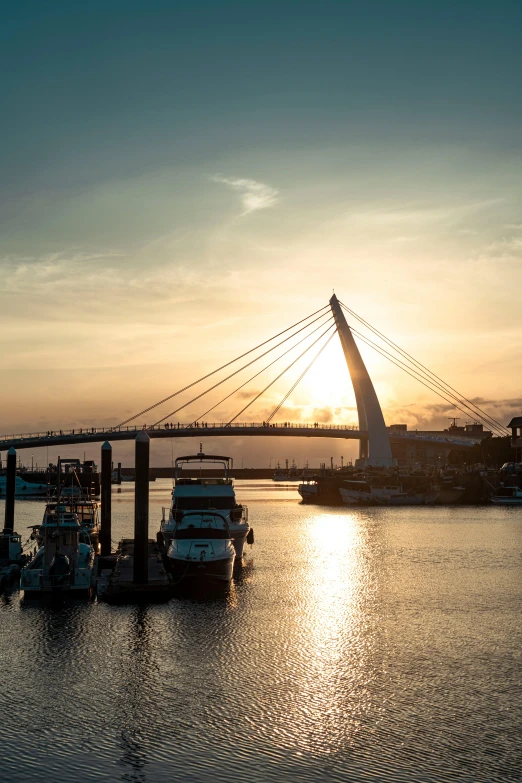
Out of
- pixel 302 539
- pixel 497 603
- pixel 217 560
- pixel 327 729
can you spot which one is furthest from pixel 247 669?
pixel 302 539

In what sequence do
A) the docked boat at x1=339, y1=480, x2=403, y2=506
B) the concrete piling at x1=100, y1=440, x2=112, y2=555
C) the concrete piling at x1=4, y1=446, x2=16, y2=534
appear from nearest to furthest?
the concrete piling at x1=100, y1=440, x2=112, y2=555 → the concrete piling at x1=4, y1=446, x2=16, y2=534 → the docked boat at x1=339, y1=480, x2=403, y2=506

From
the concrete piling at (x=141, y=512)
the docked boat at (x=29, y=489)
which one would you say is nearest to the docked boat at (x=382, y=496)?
the docked boat at (x=29, y=489)

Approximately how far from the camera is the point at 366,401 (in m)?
100

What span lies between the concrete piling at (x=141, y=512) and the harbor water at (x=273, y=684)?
5.27 ft

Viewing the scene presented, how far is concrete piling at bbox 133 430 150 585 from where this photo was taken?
27875mm

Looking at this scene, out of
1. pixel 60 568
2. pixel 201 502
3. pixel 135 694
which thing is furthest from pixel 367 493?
pixel 135 694

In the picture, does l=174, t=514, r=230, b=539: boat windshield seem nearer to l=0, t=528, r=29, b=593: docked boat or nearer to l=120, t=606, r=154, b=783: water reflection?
A: l=120, t=606, r=154, b=783: water reflection

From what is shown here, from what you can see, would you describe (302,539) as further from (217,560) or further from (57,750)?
(57,750)

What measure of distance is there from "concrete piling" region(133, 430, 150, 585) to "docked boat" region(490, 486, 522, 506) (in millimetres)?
77342

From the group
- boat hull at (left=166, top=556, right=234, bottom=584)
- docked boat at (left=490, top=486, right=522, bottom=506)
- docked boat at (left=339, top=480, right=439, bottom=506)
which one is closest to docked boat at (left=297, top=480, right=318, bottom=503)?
docked boat at (left=339, top=480, right=439, bottom=506)

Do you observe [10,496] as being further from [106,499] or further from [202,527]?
[202,527]

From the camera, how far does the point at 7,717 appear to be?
15781mm

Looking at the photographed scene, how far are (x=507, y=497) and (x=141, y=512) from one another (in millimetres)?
81227

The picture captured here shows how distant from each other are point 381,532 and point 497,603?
29.9 m
